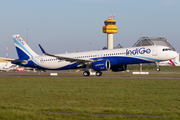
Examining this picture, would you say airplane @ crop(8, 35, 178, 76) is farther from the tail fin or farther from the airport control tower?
the airport control tower

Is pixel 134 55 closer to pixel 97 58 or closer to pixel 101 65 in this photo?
pixel 101 65

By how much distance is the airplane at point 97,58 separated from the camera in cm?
4281

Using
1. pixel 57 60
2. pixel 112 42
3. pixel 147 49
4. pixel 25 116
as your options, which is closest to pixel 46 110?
pixel 25 116

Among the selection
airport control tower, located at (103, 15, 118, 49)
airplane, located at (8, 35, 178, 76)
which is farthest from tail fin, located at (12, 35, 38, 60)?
airport control tower, located at (103, 15, 118, 49)

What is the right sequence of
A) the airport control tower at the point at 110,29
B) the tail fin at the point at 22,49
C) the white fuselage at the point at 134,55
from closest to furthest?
the white fuselage at the point at 134,55 < the tail fin at the point at 22,49 < the airport control tower at the point at 110,29

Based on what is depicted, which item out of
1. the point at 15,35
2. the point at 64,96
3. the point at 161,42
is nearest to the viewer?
the point at 64,96

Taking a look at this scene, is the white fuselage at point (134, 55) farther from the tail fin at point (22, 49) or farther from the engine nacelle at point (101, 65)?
the tail fin at point (22, 49)

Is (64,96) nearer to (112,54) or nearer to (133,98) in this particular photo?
(133,98)

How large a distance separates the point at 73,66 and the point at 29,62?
9.43 meters

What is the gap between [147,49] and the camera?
141ft

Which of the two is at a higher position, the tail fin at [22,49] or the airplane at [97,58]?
the tail fin at [22,49]

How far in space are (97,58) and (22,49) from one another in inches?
622

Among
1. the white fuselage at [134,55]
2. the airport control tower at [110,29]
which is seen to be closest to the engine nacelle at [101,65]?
the white fuselage at [134,55]

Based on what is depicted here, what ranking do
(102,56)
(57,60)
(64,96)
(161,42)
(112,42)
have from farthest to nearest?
(112,42) → (161,42) → (57,60) → (102,56) → (64,96)
